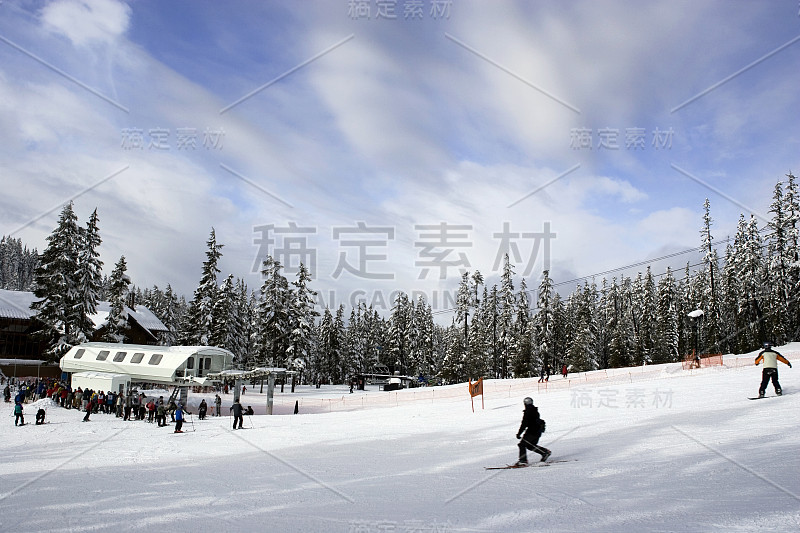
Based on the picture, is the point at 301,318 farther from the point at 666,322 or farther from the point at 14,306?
the point at 666,322

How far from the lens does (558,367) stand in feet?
273

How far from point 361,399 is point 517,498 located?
1313 inches

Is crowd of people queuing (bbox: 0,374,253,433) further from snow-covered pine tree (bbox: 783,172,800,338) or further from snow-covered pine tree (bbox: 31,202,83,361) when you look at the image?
snow-covered pine tree (bbox: 783,172,800,338)

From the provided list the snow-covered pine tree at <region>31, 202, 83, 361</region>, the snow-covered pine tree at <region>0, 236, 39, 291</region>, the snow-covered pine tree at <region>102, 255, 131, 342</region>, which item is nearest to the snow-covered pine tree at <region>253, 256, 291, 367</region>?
the snow-covered pine tree at <region>102, 255, 131, 342</region>

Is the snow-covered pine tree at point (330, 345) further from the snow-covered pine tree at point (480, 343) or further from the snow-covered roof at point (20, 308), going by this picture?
the snow-covered roof at point (20, 308)

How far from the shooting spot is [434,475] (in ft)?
35.5

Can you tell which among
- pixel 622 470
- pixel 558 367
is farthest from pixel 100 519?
pixel 558 367

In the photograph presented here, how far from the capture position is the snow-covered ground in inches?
287

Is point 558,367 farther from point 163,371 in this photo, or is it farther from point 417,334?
point 163,371

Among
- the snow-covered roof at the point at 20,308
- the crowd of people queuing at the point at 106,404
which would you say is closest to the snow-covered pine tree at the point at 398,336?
the snow-covered roof at the point at 20,308

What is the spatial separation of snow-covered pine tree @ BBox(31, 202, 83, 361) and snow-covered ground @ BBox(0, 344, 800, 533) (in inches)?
998

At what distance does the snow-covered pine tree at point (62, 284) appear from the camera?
42.4m

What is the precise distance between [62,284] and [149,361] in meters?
11.4

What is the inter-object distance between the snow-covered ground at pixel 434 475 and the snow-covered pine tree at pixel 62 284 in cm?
2534
